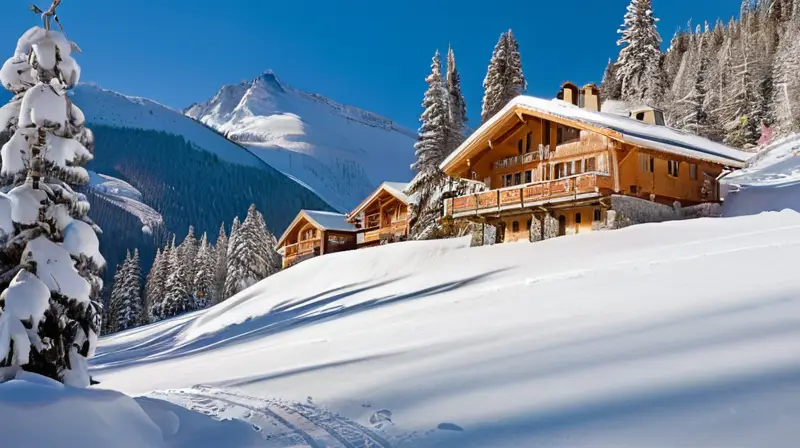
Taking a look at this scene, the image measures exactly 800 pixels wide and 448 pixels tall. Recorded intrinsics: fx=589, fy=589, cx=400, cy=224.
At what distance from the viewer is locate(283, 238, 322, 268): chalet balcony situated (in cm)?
5350

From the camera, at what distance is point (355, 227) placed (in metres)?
55.1

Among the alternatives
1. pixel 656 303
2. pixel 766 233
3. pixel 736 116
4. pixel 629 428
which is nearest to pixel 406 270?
pixel 766 233

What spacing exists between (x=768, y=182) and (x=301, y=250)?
37.5 metres

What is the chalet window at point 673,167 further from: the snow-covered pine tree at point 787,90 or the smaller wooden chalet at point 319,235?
the smaller wooden chalet at point 319,235

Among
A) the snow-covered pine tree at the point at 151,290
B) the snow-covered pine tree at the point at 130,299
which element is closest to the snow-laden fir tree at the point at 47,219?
the snow-covered pine tree at the point at 151,290

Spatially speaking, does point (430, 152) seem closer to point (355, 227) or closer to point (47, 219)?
point (355, 227)

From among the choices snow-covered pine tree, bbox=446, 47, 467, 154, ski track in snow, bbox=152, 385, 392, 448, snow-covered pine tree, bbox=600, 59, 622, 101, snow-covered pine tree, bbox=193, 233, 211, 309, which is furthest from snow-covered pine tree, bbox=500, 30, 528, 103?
ski track in snow, bbox=152, 385, 392, 448

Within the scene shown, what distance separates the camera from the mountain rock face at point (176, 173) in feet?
484

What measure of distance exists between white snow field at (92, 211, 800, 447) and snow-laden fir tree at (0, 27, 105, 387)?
2.43 m

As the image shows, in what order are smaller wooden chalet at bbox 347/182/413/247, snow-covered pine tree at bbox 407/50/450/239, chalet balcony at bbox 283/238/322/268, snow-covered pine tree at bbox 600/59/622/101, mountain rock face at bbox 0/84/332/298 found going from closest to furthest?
1. snow-covered pine tree at bbox 407/50/450/239
2. smaller wooden chalet at bbox 347/182/413/247
3. chalet balcony at bbox 283/238/322/268
4. snow-covered pine tree at bbox 600/59/622/101
5. mountain rock face at bbox 0/84/332/298

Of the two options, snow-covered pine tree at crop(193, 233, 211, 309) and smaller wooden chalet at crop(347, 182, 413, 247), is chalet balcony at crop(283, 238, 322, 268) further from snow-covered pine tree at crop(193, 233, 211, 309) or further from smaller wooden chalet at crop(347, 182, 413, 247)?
snow-covered pine tree at crop(193, 233, 211, 309)

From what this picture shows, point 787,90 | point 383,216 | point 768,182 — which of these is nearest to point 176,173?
point 383,216

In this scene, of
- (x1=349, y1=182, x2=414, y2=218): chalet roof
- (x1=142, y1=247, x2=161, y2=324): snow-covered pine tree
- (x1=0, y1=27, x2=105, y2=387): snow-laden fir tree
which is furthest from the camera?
(x1=142, y1=247, x2=161, y2=324): snow-covered pine tree

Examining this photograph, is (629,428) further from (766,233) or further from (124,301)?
(124,301)
